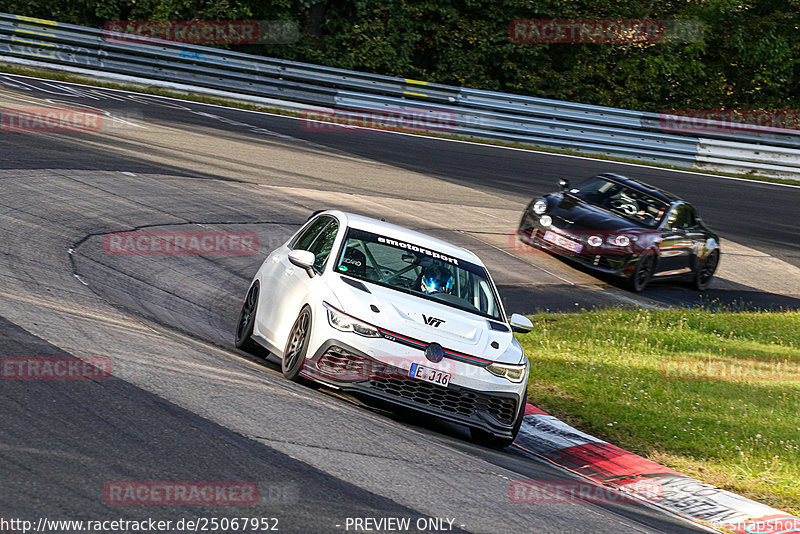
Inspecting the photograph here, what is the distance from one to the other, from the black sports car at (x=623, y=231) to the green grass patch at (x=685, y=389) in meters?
2.02

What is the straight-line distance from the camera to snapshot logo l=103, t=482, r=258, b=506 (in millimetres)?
4793

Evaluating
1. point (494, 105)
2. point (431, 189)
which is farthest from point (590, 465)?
point (494, 105)

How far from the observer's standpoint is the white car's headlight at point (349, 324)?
754 centimetres

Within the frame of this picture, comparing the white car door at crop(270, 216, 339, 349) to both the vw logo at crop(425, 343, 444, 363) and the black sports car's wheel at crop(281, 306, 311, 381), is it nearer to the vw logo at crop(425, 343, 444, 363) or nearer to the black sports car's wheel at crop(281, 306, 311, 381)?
the black sports car's wheel at crop(281, 306, 311, 381)

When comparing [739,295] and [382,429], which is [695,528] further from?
[739,295]

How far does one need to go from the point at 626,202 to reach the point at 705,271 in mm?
2276

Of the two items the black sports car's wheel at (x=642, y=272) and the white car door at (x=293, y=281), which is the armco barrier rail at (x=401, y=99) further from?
the white car door at (x=293, y=281)

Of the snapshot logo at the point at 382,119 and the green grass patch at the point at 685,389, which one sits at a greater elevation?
the snapshot logo at the point at 382,119

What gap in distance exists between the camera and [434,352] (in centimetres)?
750

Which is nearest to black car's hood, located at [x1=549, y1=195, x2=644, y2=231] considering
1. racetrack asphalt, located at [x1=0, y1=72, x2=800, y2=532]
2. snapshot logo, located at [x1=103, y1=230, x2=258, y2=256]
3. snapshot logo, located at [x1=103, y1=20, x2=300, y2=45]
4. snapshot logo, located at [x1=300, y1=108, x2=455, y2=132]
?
racetrack asphalt, located at [x1=0, y1=72, x2=800, y2=532]

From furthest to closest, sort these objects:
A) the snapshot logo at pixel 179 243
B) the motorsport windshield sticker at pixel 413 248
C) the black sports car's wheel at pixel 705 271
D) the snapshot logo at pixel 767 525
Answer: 1. the black sports car's wheel at pixel 705 271
2. the snapshot logo at pixel 179 243
3. the motorsport windshield sticker at pixel 413 248
4. the snapshot logo at pixel 767 525

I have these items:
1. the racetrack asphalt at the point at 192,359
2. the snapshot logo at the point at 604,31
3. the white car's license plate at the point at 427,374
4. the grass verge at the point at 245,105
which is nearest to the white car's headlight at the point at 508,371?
the white car's license plate at the point at 427,374

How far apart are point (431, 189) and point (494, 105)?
27.0 ft

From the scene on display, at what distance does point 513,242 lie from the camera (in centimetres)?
1783
